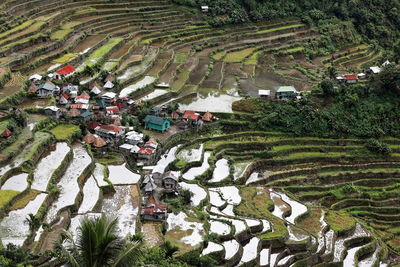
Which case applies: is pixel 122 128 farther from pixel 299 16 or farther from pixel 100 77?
pixel 299 16

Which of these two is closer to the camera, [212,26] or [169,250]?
[169,250]

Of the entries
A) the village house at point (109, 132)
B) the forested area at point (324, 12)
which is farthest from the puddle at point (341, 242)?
the forested area at point (324, 12)

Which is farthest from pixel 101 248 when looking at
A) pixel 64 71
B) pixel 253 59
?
pixel 253 59

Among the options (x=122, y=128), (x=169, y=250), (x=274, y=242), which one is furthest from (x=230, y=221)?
(x=122, y=128)

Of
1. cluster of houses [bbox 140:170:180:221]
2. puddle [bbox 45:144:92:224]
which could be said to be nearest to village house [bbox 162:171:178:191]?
cluster of houses [bbox 140:170:180:221]

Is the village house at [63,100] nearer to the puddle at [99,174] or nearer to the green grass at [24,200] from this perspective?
the puddle at [99,174]
